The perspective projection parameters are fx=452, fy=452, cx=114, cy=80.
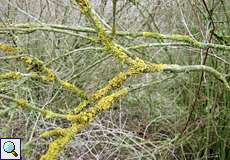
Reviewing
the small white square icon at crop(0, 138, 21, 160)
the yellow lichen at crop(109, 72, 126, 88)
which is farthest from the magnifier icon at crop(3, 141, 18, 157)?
the yellow lichen at crop(109, 72, 126, 88)

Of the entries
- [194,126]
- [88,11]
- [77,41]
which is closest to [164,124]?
[194,126]

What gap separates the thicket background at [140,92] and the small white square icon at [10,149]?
0.26ft

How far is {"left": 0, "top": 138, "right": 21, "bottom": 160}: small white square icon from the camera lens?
2054 millimetres

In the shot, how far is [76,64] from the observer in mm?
3203

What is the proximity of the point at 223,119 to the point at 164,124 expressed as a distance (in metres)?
0.48

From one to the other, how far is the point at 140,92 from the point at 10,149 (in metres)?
0.99

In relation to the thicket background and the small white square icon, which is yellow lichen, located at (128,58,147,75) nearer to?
the thicket background

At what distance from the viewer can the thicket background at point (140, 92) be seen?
8.03 ft

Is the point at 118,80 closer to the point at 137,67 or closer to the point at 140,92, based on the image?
the point at 137,67

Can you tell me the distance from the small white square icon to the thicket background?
0.26ft

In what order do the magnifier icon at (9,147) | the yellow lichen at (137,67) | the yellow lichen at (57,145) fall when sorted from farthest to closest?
the magnifier icon at (9,147) < the yellow lichen at (137,67) < the yellow lichen at (57,145)

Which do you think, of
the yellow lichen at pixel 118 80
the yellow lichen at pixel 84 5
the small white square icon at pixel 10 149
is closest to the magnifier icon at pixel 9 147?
the small white square icon at pixel 10 149

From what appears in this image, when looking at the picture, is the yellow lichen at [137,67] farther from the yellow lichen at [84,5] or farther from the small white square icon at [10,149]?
the small white square icon at [10,149]

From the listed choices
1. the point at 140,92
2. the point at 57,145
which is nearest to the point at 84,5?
the point at 57,145
